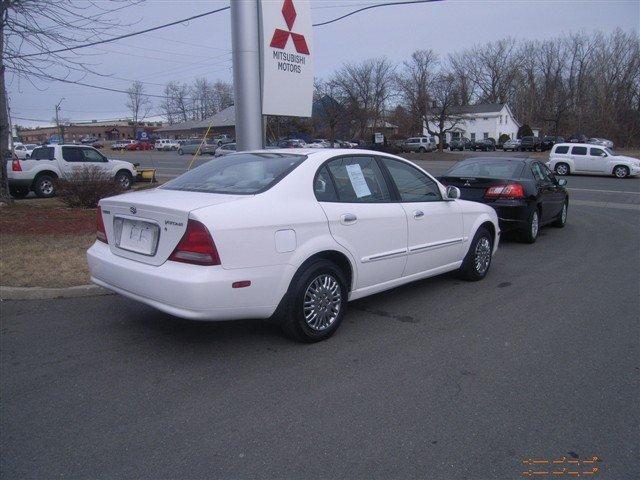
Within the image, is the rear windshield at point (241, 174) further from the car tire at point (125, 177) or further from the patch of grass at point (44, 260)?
the car tire at point (125, 177)

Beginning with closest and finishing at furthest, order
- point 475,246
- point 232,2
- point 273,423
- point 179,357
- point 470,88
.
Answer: point 273,423
point 179,357
point 475,246
point 232,2
point 470,88

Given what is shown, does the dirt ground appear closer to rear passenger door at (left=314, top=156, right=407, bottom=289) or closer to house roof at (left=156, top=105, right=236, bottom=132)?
rear passenger door at (left=314, top=156, right=407, bottom=289)

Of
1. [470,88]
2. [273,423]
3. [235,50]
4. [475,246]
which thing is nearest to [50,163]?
[235,50]

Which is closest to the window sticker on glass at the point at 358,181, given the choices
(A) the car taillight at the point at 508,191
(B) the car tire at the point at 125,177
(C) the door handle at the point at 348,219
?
(C) the door handle at the point at 348,219

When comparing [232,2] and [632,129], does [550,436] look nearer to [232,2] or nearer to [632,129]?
[232,2]

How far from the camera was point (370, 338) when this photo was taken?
463cm

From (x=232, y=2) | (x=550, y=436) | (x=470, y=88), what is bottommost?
(x=550, y=436)

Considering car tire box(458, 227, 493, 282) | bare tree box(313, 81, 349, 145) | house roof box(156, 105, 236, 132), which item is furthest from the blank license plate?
bare tree box(313, 81, 349, 145)

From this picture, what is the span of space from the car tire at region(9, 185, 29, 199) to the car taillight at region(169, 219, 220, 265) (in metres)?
14.9

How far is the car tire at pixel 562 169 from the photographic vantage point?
91.8ft

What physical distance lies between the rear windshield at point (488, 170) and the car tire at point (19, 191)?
13.3 m

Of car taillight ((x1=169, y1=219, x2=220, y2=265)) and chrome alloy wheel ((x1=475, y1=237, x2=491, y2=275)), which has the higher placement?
car taillight ((x1=169, y1=219, x2=220, y2=265))

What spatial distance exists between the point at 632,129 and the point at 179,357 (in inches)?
2488

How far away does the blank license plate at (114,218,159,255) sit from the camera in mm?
4023
